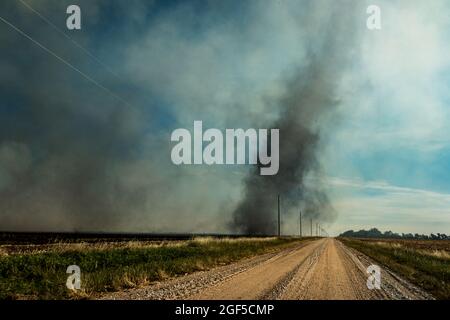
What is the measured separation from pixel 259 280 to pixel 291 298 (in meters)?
4.13

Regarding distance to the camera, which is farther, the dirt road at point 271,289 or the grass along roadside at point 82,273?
the grass along roadside at point 82,273

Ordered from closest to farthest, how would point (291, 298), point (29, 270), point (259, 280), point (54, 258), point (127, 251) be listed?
point (291, 298) → point (259, 280) → point (29, 270) → point (54, 258) → point (127, 251)

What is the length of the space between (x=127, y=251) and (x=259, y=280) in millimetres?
14751

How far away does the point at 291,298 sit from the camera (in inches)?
442

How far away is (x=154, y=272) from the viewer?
17.2 m

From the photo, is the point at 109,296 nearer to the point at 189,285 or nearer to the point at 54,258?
the point at 189,285

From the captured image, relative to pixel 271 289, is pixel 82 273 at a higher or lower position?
lower

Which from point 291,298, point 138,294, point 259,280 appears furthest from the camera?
point 259,280

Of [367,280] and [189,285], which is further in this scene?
[367,280]

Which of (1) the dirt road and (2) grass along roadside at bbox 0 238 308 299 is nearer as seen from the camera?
(1) the dirt road

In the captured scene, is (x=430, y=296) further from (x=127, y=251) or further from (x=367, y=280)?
(x=127, y=251)

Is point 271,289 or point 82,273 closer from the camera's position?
point 271,289
